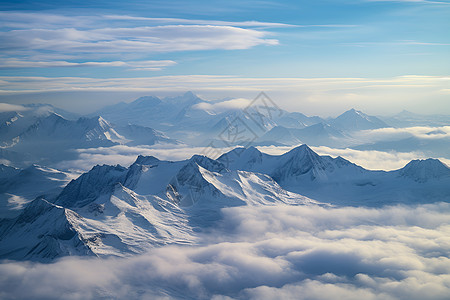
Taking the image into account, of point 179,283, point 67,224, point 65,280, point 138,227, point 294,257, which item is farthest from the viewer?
point 138,227

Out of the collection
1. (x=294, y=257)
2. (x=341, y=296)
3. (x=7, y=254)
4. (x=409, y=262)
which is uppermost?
(x=409, y=262)

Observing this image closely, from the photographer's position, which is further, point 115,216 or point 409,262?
point 115,216

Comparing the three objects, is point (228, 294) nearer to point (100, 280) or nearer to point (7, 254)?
point (100, 280)

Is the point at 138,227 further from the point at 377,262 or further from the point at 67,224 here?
the point at 377,262

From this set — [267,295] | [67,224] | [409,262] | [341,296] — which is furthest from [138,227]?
[409,262]

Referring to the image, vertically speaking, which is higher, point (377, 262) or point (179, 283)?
point (377, 262)

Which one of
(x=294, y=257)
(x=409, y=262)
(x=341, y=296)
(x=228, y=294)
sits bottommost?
Answer: (x=228, y=294)

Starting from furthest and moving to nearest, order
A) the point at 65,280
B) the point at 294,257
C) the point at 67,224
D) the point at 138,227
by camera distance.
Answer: the point at 138,227, the point at 294,257, the point at 67,224, the point at 65,280

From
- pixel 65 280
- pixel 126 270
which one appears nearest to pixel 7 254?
pixel 65 280

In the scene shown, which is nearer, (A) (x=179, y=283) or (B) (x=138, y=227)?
(A) (x=179, y=283)

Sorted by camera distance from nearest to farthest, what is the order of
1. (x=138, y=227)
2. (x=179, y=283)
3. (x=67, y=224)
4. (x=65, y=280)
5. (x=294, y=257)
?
Answer: (x=65, y=280) < (x=179, y=283) < (x=67, y=224) < (x=294, y=257) < (x=138, y=227)
